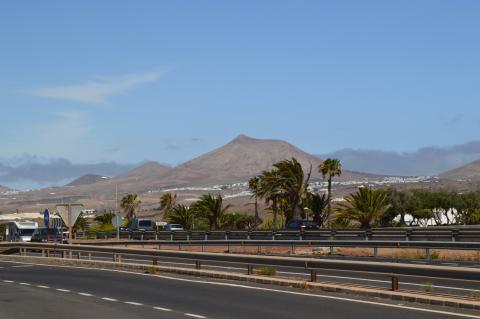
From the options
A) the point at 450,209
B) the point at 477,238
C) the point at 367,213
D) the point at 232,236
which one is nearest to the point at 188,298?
the point at 477,238

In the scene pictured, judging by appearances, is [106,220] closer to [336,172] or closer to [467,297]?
[336,172]

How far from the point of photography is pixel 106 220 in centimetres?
10831

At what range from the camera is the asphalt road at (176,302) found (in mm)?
16625

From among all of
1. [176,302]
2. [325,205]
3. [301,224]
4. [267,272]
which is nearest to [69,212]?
[267,272]

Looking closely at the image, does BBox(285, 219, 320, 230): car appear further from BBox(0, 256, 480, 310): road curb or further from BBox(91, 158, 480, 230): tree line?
BBox(0, 256, 480, 310): road curb

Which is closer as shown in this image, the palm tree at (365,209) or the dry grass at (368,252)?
the dry grass at (368,252)

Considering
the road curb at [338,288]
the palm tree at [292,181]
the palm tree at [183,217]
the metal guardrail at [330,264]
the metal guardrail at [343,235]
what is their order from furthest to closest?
1. the palm tree at [183,217]
2. the palm tree at [292,181]
3. the metal guardrail at [343,235]
4. the metal guardrail at [330,264]
5. the road curb at [338,288]

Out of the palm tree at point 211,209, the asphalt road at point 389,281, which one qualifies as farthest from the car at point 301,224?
the asphalt road at point 389,281

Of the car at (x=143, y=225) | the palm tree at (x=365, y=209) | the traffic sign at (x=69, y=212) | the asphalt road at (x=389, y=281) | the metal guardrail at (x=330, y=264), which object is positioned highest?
the palm tree at (x=365, y=209)

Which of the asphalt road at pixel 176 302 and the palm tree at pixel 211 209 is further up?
the palm tree at pixel 211 209

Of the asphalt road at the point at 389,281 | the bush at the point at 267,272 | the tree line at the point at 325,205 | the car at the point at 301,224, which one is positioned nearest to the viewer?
the asphalt road at the point at 389,281

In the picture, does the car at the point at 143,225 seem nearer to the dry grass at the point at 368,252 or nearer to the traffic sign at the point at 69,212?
the dry grass at the point at 368,252

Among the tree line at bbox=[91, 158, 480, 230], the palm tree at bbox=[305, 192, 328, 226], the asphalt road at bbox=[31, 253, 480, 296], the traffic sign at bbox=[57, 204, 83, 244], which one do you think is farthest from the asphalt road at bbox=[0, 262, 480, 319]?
the palm tree at bbox=[305, 192, 328, 226]

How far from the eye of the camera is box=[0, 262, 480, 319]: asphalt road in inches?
655
